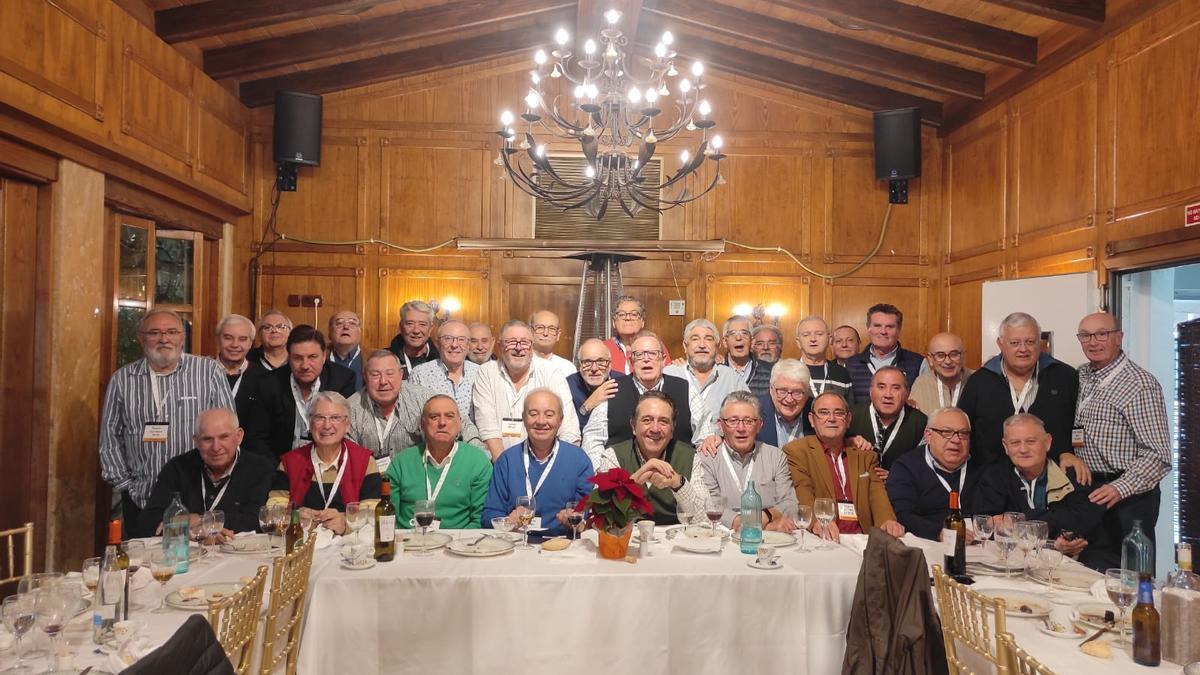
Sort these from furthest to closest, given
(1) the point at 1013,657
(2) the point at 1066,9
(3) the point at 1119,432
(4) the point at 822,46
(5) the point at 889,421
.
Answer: (4) the point at 822,46 < (2) the point at 1066,9 < (5) the point at 889,421 < (3) the point at 1119,432 < (1) the point at 1013,657

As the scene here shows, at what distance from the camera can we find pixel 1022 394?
4.17 metres

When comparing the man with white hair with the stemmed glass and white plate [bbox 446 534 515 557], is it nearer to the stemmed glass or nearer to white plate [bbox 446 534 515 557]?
the stemmed glass

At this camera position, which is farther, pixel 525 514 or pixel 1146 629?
pixel 525 514

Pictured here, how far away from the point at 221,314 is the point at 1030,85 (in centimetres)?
713

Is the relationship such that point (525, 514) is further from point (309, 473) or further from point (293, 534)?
point (309, 473)

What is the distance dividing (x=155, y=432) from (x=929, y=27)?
580 centimetres

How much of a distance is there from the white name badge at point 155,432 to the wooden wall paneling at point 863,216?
19.5 feet

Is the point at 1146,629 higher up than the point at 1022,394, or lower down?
lower down

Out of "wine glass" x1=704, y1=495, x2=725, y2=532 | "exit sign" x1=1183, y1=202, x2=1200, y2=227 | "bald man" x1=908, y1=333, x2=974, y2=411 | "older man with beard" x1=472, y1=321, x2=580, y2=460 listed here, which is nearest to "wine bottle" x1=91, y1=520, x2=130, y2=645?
"wine glass" x1=704, y1=495, x2=725, y2=532

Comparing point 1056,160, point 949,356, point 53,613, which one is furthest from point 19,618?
point 1056,160

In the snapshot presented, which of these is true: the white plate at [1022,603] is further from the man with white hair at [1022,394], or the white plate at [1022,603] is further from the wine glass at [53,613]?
the wine glass at [53,613]

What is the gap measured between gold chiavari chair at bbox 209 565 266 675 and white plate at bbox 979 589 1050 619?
7.13 ft

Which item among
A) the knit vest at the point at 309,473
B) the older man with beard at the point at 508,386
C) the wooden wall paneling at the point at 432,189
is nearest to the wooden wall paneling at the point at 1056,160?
the older man with beard at the point at 508,386

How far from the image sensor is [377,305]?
756cm
